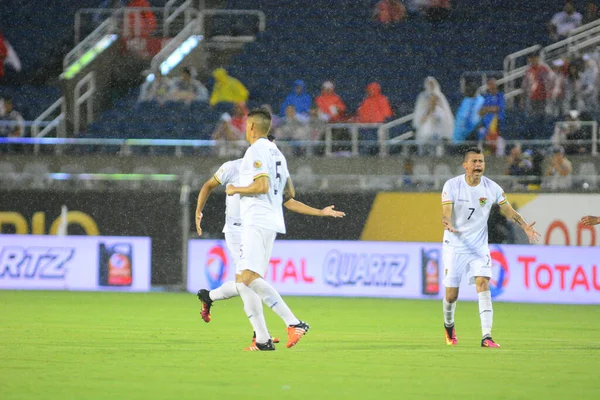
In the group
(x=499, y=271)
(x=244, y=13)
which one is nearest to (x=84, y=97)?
(x=244, y=13)

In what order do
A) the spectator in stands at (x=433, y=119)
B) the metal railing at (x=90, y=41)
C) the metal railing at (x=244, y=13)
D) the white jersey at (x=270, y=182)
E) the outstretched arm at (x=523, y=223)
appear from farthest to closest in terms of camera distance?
the metal railing at (x=244, y=13), the metal railing at (x=90, y=41), the spectator in stands at (x=433, y=119), the outstretched arm at (x=523, y=223), the white jersey at (x=270, y=182)

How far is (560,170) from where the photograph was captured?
66.7ft

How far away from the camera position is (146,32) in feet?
92.4

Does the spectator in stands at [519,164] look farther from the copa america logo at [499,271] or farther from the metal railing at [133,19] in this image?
the metal railing at [133,19]

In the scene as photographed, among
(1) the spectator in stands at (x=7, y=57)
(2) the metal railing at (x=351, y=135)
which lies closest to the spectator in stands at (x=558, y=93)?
Answer: (2) the metal railing at (x=351, y=135)

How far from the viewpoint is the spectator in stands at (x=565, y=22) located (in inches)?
998

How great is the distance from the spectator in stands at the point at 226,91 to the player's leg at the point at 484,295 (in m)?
13.8

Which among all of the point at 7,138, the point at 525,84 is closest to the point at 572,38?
the point at 525,84

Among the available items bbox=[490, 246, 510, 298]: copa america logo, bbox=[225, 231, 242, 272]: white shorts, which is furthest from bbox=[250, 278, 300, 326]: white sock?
bbox=[490, 246, 510, 298]: copa america logo

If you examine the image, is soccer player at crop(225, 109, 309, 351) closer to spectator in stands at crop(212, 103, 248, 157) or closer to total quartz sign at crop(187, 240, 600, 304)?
total quartz sign at crop(187, 240, 600, 304)

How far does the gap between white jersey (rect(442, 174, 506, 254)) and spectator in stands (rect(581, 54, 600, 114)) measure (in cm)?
1098

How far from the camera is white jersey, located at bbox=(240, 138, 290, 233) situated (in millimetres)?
10375

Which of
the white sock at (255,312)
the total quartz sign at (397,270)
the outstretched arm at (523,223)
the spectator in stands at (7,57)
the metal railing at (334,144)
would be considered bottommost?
the total quartz sign at (397,270)

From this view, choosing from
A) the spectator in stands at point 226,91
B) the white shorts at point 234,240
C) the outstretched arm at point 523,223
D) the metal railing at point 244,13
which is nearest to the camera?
the outstretched arm at point 523,223
